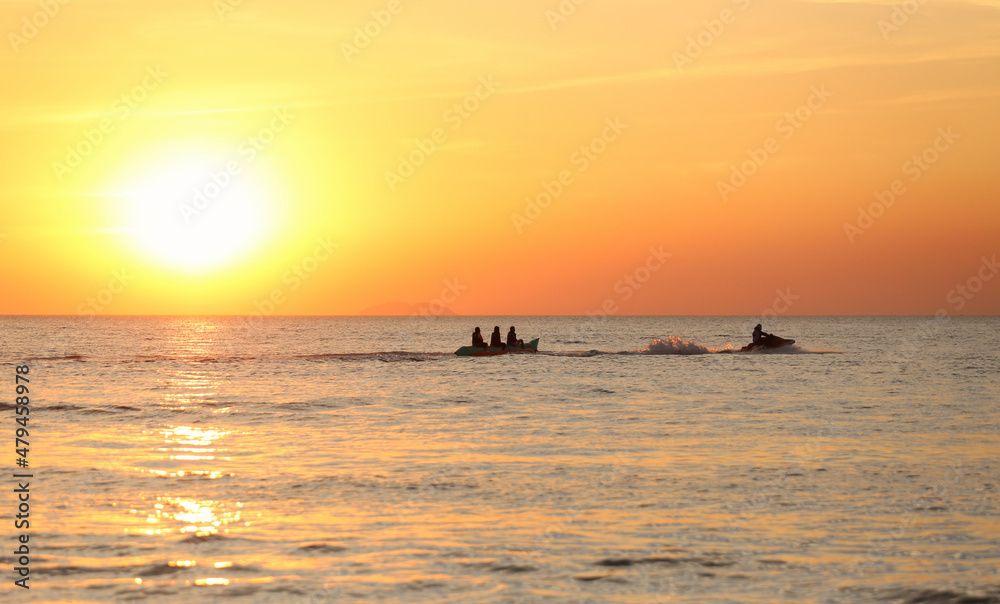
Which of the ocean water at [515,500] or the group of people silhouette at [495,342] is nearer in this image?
the ocean water at [515,500]

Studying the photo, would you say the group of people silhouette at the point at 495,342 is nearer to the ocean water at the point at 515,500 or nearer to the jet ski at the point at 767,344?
the jet ski at the point at 767,344

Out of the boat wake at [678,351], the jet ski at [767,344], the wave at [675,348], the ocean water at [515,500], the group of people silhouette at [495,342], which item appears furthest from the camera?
the wave at [675,348]

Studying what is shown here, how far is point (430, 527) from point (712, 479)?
21.0ft

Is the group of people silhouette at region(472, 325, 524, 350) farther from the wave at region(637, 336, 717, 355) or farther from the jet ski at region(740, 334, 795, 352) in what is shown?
the jet ski at region(740, 334, 795, 352)

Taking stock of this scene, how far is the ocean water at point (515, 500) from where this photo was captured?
11578 millimetres

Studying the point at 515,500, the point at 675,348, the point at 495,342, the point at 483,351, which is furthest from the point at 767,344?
the point at 515,500

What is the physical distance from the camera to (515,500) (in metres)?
16.1

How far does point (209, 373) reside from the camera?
53.8 metres

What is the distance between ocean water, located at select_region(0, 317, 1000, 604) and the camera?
38.0 ft

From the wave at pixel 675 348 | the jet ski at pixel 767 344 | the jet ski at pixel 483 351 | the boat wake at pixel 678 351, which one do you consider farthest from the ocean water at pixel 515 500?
the wave at pixel 675 348

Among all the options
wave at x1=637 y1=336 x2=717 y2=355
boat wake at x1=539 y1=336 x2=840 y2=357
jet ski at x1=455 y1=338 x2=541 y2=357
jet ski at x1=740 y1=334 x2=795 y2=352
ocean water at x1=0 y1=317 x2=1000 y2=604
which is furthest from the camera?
wave at x1=637 y1=336 x2=717 y2=355

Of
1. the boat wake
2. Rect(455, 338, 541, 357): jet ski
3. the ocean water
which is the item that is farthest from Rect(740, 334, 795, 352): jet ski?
the ocean water

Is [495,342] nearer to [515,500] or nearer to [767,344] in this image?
[767,344]

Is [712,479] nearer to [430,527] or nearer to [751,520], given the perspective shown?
[751,520]
